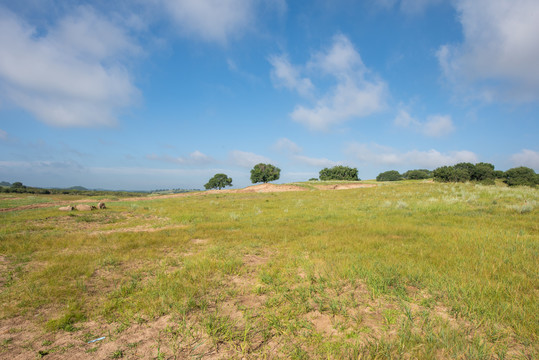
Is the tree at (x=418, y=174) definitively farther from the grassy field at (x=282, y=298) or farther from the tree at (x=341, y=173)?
the grassy field at (x=282, y=298)

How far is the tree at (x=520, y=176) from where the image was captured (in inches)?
2589

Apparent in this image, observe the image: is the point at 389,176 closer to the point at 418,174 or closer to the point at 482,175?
the point at 418,174

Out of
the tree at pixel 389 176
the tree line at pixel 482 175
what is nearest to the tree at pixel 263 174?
the tree line at pixel 482 175

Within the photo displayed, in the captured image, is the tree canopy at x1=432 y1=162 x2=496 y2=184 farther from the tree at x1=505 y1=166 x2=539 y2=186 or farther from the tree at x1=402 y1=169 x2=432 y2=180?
the tree at x1=402 y1=169 x2=432 y2=180

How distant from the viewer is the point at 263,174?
3147 inches

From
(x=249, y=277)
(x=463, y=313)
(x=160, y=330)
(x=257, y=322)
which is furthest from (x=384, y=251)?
(x=160, y=330)

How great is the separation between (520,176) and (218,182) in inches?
4195

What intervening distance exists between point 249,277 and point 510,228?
36.2 feet

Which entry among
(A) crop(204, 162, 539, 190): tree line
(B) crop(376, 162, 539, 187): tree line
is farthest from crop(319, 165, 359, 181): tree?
(B) crop(376, 162, 539, 187): tree line

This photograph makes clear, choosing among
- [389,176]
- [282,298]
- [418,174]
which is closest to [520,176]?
[418,174]

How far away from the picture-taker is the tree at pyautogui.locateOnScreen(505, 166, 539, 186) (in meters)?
65.8

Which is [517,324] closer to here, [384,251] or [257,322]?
[384,251]

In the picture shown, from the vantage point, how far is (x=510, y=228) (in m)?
8.88

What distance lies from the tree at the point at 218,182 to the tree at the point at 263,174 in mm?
16989
